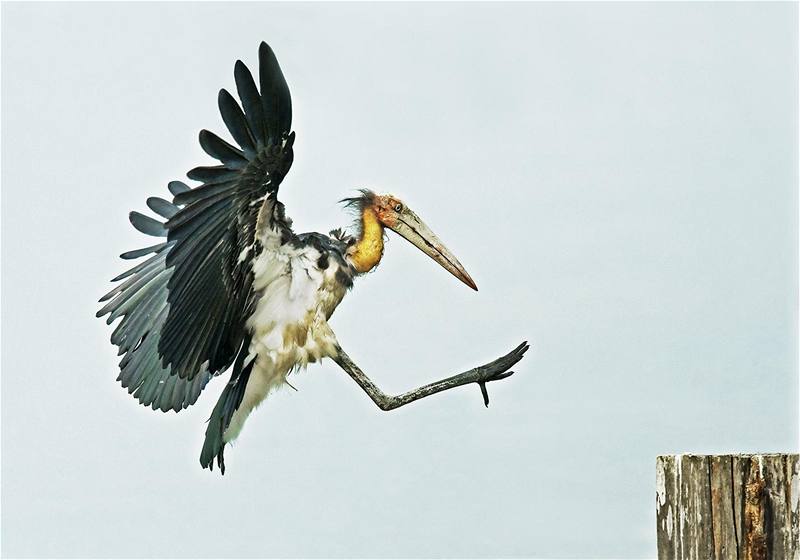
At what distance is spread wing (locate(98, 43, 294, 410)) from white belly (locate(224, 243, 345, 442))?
3.1 inches

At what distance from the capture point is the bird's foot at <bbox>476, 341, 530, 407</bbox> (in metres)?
5.20

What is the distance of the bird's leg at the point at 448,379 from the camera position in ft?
17.0

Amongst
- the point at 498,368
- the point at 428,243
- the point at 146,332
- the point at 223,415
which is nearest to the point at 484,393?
the point at 498,368

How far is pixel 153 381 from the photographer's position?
5586mm

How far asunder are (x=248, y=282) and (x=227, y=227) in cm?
34

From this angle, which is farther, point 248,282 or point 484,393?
point 484,393

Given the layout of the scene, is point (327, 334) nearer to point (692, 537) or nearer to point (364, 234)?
point (364, 234)

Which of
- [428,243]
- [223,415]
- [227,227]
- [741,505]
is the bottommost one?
[741,505]

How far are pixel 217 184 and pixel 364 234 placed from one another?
1.00 metres

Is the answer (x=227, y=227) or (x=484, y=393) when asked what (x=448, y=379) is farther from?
(x=227, y=227)

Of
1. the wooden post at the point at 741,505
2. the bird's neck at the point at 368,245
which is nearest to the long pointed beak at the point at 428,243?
the bird's neck at the point at 368,245

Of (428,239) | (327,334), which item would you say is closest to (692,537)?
(327,334)

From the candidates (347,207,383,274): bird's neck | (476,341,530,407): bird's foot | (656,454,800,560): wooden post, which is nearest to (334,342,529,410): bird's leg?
(476,341,530,407): bird's foot

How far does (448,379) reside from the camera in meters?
5.28
